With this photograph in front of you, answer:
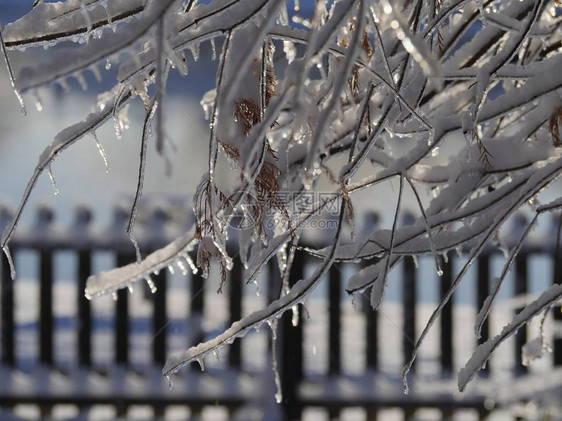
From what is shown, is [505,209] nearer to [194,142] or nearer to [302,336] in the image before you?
[302,336]

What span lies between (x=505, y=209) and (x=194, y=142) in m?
17.6

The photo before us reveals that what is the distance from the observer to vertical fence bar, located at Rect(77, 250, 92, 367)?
434 cm

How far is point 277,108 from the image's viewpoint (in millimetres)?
742

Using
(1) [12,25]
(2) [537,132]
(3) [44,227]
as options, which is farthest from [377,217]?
(1) [12,25]

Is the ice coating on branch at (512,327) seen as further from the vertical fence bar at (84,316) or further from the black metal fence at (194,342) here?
the vertical fence bar at (84,316)

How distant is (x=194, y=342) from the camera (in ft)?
14.5

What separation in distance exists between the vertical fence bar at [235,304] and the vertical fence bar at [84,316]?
0.92 metres

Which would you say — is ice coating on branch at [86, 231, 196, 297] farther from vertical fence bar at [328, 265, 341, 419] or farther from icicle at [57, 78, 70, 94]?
vertical fence bar at [328, 265, 341, 419]

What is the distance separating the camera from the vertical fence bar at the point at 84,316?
4344mm

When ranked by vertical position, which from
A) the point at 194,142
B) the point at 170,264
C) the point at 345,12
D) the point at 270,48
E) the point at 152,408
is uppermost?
the point at 194,142

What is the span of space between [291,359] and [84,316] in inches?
54.1

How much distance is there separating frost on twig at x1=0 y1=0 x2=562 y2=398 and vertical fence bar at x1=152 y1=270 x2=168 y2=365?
2.76 metres

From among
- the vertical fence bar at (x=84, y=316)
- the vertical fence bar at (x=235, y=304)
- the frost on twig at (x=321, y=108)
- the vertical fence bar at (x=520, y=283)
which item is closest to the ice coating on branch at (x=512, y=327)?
the frost on twig at (x=321, y=108)

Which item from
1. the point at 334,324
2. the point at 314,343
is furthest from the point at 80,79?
the point at 334,324
